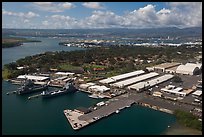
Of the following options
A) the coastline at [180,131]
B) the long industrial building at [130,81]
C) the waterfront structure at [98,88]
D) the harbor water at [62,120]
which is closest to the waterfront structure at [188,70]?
the long industrial building at [130,81]

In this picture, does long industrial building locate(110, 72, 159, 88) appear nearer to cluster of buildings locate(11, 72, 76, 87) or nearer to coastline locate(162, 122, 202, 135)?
cluster of buildings locate(11, 72, 76, 87)

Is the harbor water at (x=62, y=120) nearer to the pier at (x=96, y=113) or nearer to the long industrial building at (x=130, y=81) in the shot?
the pier at (x=96, y=113)

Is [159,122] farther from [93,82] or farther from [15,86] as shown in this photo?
[15,86]

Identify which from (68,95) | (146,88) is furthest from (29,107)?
(146,88)

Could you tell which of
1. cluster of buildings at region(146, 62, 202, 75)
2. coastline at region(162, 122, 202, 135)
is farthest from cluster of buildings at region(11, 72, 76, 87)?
coastline at region(162, 122, 202, 135)

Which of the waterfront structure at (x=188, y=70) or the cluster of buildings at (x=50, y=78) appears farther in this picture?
the waterfront structure at (x=188, y=70)

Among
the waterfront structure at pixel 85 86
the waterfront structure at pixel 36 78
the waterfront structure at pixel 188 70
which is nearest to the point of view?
the waterfront structure at pixel 85 86

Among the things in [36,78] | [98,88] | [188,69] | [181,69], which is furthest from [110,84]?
[188,69]

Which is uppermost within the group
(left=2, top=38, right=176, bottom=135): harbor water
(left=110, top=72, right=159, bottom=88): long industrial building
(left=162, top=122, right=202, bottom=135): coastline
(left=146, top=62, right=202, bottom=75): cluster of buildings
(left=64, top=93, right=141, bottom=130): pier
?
(left=146, top=62, right=202, bottom=75): cluster of buildings
